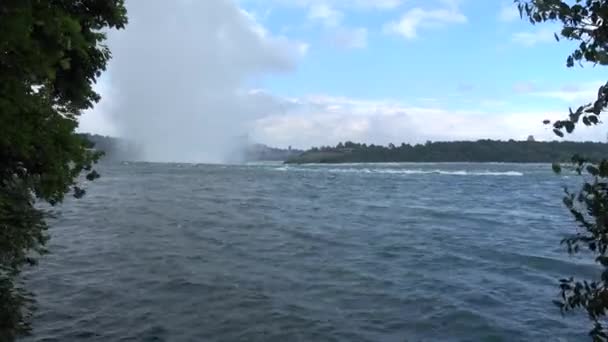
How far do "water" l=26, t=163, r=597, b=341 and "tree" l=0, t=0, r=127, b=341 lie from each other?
3.89 meters

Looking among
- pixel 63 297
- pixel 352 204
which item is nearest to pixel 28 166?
pixel 63 297

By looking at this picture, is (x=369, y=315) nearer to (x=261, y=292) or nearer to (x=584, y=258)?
(x=261, y=292)

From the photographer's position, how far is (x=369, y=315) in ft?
45.5

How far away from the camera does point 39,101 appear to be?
6.07 meters

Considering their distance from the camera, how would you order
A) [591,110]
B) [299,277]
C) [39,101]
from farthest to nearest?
1. [299,277]
2. [39,101]
3. [591,110]

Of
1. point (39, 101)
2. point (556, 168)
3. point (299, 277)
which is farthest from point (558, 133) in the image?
point (299, 277)

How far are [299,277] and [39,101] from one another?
12.6 metres

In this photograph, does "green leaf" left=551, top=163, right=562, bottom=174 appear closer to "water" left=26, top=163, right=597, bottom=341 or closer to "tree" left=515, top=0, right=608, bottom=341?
"tree" left=515, top=0, right=608, bottom=341

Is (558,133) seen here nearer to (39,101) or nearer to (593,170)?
(593,170)

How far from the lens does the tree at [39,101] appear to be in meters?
5.26

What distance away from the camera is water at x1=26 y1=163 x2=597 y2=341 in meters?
12.8

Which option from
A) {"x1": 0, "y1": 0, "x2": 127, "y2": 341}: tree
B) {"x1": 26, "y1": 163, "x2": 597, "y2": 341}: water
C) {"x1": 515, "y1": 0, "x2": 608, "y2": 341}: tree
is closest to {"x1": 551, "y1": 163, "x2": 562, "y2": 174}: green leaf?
{"x1": 515, "y1": 0, "x2": 608, "y2": 341}: tree

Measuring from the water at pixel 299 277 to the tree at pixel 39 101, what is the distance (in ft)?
12.8

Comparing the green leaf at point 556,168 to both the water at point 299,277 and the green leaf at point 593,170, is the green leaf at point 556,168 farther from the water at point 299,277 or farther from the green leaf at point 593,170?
the water at point 299,277
